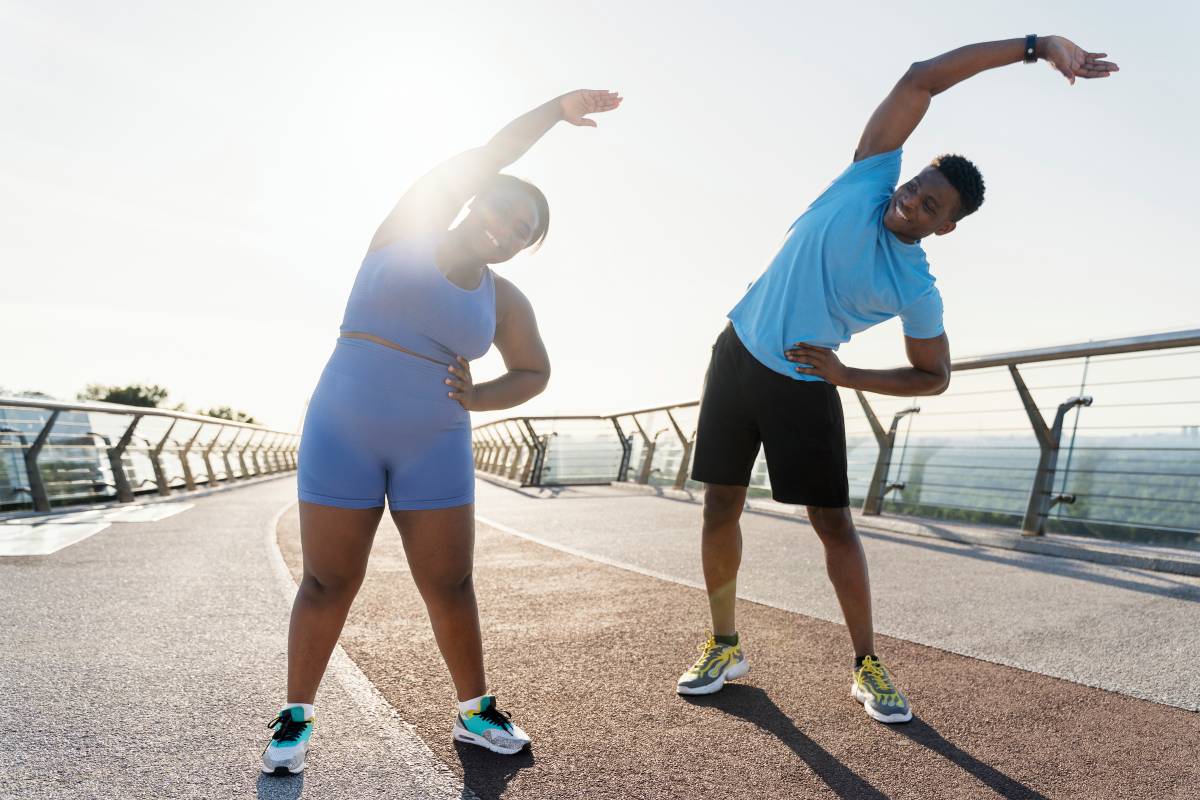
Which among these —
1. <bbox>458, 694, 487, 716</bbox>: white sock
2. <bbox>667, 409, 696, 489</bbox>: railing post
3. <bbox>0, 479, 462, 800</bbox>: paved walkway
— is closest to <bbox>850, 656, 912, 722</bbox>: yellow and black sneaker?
<bbox>458, 694, 487, 716</bbox>: white sock

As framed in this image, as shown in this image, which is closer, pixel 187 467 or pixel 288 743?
pixel 288 743

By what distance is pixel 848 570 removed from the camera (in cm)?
288

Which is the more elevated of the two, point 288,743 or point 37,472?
point 288,743

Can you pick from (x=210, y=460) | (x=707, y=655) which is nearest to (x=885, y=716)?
(x=707, y=655)

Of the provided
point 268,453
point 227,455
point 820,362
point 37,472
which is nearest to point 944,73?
point 820,362

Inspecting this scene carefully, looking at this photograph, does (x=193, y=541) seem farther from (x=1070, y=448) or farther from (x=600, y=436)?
(x=600, y=436)

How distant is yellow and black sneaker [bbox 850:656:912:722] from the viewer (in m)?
2.55

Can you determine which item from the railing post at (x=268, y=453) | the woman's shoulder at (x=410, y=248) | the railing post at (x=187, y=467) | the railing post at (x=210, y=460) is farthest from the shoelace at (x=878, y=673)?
the railing post at (x=268, y=453)

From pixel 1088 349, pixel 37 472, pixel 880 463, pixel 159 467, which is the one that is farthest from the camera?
pixel 159 467

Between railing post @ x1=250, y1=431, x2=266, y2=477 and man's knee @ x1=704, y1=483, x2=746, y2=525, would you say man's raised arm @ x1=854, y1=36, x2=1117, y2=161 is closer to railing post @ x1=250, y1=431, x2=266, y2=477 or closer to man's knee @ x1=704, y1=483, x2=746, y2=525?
man's knee @ x1=704, y1=483, x2=746, y2=525

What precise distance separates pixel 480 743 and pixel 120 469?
1046 centimetres

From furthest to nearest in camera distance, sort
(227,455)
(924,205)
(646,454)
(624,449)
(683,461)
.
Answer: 1. (227,455)
2. (624,449)
3. (646,454)
4. (683,461)
5. (924,205)

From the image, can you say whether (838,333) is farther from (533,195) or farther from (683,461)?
(683,461)

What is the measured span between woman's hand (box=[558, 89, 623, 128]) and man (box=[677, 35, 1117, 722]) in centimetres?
82
